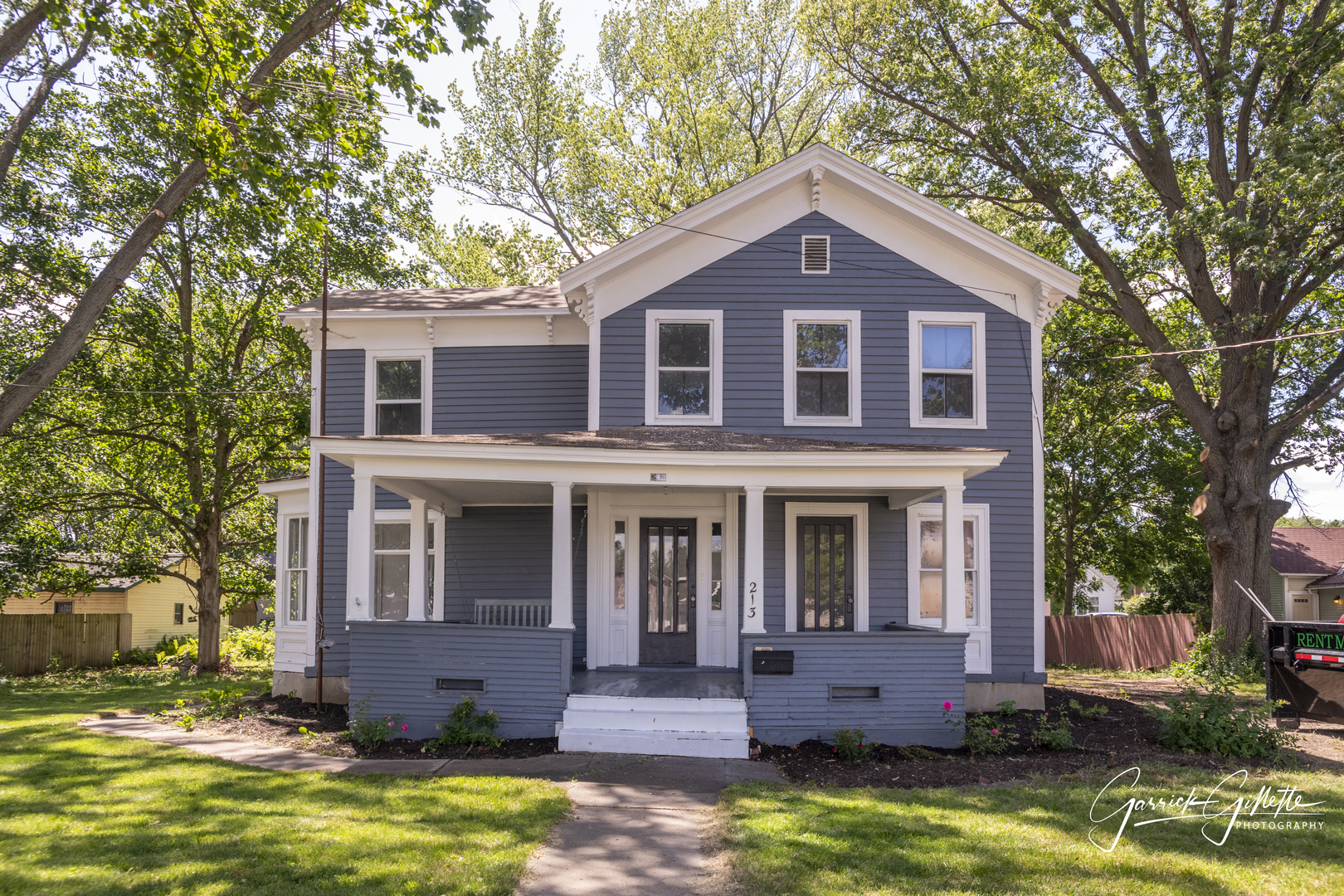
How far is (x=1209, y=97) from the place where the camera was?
15836mm

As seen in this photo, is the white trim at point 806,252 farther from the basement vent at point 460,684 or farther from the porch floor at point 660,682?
the basement vent at point 460,684

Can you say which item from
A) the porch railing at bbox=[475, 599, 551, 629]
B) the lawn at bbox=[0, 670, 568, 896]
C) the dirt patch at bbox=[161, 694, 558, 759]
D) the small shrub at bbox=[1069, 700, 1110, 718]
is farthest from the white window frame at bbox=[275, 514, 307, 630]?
the small shrub at bbox=[1069, 700, 1110, 718]

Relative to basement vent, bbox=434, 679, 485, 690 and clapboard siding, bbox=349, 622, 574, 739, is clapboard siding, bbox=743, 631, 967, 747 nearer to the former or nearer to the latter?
clapboard siding, bbox=349, 622, 574, 739

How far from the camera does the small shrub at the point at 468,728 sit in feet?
29.9

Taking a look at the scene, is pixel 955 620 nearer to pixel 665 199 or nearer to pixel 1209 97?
pixel 1209 97

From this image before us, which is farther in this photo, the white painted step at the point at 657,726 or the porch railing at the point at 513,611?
the porch railing at the point at 513,611

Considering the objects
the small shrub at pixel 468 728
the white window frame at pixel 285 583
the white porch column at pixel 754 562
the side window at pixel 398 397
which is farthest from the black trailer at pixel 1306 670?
the white window frame at pixel 285 583

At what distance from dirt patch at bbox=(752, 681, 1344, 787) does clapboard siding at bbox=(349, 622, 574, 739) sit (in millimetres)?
2324

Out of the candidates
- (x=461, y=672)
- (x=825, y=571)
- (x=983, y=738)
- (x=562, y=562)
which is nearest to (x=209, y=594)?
(x=461, y=672)

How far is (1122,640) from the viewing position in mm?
21125

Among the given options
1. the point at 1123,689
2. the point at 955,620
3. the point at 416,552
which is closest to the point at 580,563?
the point at 416,552

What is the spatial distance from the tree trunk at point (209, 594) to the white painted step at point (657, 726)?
46.3ft

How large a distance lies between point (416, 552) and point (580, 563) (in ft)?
7.32

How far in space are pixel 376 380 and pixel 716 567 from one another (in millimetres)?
5832
